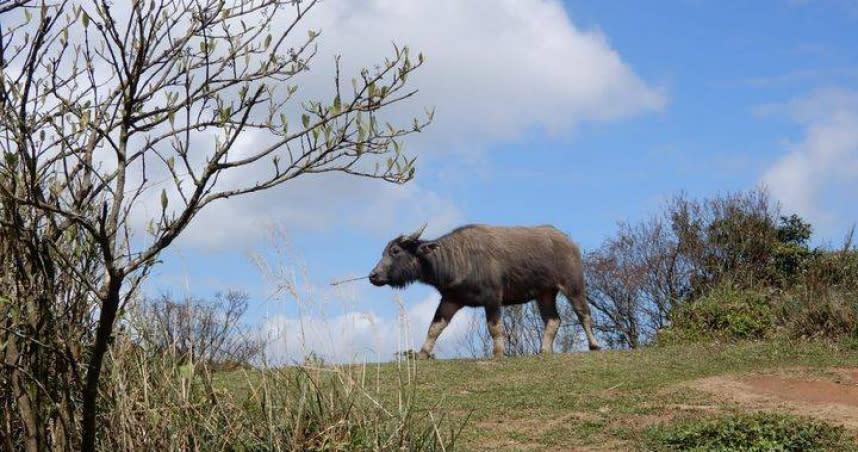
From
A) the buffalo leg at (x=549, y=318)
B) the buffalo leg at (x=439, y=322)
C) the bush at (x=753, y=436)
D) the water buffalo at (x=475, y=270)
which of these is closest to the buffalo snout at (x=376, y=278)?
the water buffalo at (x=475, y=270)

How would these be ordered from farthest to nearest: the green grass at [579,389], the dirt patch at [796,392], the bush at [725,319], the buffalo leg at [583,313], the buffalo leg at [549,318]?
the buffalo leg at [583,313] → the buffalo leg at [549,318] → the bush at [725,319] → the dirt patch at [796,392] → the green grass at [579,389]

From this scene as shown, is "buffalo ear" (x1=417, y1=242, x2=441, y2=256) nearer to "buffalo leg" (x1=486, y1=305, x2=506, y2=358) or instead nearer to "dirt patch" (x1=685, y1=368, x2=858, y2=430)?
"buffalo leg" (x1=486, y1=305, x2=506, y2=358)

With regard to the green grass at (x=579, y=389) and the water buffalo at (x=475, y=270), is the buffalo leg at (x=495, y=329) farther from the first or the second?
the green grass at (x=579, y=389)

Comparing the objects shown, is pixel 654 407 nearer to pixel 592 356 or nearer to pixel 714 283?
pixel 592 356

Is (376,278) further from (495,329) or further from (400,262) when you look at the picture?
(495,329)

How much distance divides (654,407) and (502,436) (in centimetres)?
184

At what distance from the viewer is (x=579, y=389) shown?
41.7 ft

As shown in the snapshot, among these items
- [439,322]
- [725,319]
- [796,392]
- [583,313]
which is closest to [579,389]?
[796,392]

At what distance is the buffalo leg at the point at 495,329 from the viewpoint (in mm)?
17609

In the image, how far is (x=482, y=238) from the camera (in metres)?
18.7

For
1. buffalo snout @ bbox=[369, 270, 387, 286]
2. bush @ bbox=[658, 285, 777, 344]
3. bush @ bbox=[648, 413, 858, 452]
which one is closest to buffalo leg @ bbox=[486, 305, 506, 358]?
buffalo snout @ bbox=[369, 270, 387, 286]

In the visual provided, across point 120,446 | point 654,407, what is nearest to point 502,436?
point 654,407

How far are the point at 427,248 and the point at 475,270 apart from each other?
0.88m

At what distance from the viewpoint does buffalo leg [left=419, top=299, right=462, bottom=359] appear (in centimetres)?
1798
